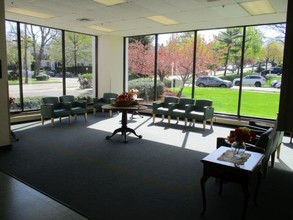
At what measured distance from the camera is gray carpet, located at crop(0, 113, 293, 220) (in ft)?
10.4

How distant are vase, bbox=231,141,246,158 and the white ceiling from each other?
3573 mm

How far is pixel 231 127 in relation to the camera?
8172 millimetres

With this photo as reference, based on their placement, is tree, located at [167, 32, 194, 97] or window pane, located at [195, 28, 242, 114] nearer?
window pane, located at [195, 28, 242, 114]

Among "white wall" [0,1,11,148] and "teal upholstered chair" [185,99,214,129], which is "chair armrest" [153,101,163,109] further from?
"white wall" [0,1,11,148]

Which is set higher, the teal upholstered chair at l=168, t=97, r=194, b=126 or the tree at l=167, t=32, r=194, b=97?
the tree at l=167, t=32, r=194, b=97

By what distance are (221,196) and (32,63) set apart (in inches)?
304

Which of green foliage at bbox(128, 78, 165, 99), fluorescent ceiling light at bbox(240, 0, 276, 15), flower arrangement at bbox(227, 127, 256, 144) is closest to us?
flower arrangement at bbox(227, 127, 256, 144)

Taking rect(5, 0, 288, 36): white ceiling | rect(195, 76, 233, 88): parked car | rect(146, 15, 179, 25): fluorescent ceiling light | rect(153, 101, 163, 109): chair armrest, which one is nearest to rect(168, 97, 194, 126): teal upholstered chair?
rect(153, 101, 163, 109): chair armrest

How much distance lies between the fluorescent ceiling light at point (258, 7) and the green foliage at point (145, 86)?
506 cm

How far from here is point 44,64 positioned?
918 cm

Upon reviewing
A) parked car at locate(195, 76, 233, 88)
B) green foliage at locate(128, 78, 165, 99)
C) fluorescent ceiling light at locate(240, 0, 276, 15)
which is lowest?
green foliage at locate(128, 78, 165, 99)

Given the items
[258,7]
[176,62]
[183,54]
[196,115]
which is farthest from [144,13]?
[176,62]

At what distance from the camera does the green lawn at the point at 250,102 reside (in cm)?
858

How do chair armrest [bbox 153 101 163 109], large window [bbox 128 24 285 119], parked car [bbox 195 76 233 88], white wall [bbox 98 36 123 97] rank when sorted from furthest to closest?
white wall [bbox 98 36 123 97], parked car [bbox 195 76 233 88], chair armrest [bbox 153 101 163 109], large window [bbox 128 24 285 119]
